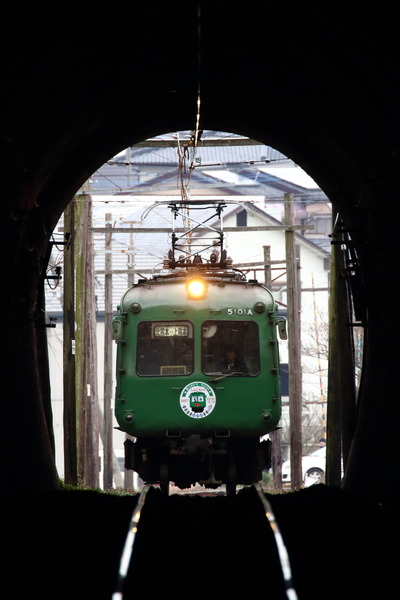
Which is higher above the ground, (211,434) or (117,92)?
(117,92)

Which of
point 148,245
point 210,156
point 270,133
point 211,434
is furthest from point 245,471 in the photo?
point 210,156

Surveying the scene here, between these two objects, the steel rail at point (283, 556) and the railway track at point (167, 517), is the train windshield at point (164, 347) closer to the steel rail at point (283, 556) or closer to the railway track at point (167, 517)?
the railway track at point (167, 517)

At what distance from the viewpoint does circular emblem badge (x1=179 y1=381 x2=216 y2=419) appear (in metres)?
13.7

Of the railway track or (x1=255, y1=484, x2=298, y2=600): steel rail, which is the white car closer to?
the railway track

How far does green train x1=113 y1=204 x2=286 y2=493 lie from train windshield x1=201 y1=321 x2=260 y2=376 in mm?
13

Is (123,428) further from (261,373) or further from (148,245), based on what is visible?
(148,245)

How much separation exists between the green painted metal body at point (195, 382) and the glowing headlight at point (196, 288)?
0.22ft

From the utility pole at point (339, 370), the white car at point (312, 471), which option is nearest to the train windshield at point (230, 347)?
the utility pole at point (339, 370)

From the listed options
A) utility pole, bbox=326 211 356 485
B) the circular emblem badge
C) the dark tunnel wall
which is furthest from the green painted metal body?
the dark tunnel wall

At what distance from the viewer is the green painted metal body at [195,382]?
13.6 m

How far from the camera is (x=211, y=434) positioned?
1365cm

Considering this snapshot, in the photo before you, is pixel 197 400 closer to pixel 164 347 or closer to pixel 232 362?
pixel 232 362

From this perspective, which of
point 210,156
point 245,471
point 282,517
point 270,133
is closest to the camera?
point 282,517
